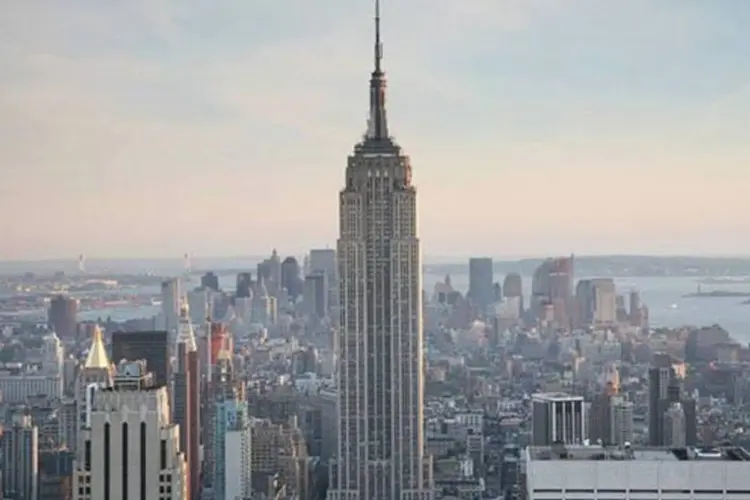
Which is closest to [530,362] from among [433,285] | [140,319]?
[433,285]

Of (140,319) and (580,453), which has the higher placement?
(140,319)

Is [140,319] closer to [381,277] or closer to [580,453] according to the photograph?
[580,453]

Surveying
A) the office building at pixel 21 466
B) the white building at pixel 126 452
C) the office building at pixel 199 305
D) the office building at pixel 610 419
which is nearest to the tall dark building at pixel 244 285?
the office building at pixel 199 305

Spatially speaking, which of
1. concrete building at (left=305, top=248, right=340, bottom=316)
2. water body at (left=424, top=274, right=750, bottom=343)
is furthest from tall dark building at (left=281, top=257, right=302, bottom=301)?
water body at (left=424, top=274, right=750, bottom=343)

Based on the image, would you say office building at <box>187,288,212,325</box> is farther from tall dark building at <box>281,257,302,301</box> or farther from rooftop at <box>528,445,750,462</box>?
rooftop at <box>528,445,750,462</box>

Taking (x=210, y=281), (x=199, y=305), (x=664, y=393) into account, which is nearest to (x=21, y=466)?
(x=210, y=281)
